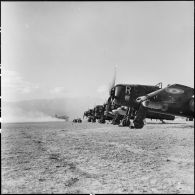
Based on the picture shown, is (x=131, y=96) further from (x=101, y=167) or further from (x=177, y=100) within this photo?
(x=177, y=100)

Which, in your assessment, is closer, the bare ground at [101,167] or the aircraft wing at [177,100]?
the aircraft wing at [177,100]

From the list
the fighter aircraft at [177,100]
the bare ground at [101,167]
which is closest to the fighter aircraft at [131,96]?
the bare ground at [101,167]

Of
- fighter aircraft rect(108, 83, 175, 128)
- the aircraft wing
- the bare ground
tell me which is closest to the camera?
the aircraft wing

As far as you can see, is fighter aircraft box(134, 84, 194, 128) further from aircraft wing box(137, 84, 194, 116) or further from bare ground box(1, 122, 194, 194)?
bare ground box(1, 122, 194, 194)

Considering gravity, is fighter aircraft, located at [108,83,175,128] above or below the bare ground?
above

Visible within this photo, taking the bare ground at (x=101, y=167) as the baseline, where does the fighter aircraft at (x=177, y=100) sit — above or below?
above

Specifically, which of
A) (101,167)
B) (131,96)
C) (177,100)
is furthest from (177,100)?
(131,96)

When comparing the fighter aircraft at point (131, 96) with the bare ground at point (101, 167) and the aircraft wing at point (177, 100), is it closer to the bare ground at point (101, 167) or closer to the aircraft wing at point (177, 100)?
the bare ground at point (101, 167)

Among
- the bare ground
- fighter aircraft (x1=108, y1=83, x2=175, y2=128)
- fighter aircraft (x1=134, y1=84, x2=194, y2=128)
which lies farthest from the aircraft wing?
fighter aircraft (x1=108, y1=83, x2=175, y2=128)

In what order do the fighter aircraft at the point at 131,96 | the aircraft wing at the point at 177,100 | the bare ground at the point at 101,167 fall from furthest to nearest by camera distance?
the fighter aircraft at the point at 131,96 → the bare ground at the point at 101,167 → the aircraft wing at the point at 177,100

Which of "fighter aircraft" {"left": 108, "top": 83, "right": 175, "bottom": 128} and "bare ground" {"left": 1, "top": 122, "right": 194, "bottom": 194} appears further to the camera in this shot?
"fighter aircraft" {"left": 108, "top": 83, "right": 175, "bottom": 128}

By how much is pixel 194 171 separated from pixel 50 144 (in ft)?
46.6

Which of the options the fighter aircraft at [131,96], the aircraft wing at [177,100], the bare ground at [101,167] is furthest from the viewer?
the fighter aircraft at [131,96]

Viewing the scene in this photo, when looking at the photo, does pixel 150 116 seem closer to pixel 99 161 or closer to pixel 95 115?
pixel 99 161
